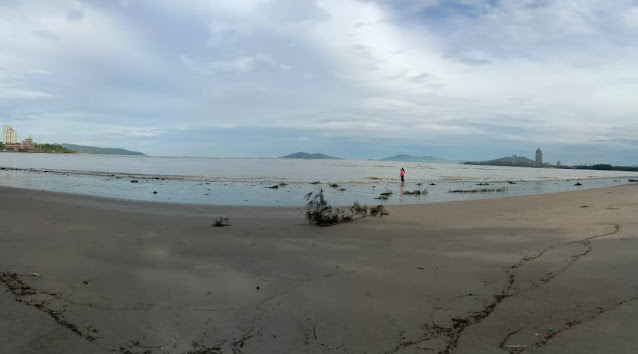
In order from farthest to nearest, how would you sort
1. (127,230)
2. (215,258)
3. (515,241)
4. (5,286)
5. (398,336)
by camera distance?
(127,230) → (515,241) → (215,258) → (5,286) → (398,336)

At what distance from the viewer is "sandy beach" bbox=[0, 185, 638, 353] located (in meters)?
3.61

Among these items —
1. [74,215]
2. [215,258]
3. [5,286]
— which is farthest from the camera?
[74,215]

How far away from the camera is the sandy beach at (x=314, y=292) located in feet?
11.8

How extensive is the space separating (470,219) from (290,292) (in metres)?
9.13

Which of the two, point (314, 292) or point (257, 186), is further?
point (257, 186)

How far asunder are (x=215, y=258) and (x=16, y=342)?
3.20 m

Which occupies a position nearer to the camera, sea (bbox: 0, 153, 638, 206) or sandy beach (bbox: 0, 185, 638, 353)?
sandy beach (bbox: 0, 185, 638, 353)

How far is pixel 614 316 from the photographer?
3.84 metres

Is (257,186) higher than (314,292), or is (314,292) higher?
(257,186)

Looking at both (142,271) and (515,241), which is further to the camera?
(515,241)

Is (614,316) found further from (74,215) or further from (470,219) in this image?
(74,215)

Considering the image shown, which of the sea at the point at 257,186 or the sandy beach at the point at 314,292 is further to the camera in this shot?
the sea at the point at 257,186

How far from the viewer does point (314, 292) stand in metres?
4.86

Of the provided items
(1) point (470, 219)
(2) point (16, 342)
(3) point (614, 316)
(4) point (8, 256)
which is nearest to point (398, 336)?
(3) point (614, 316)
